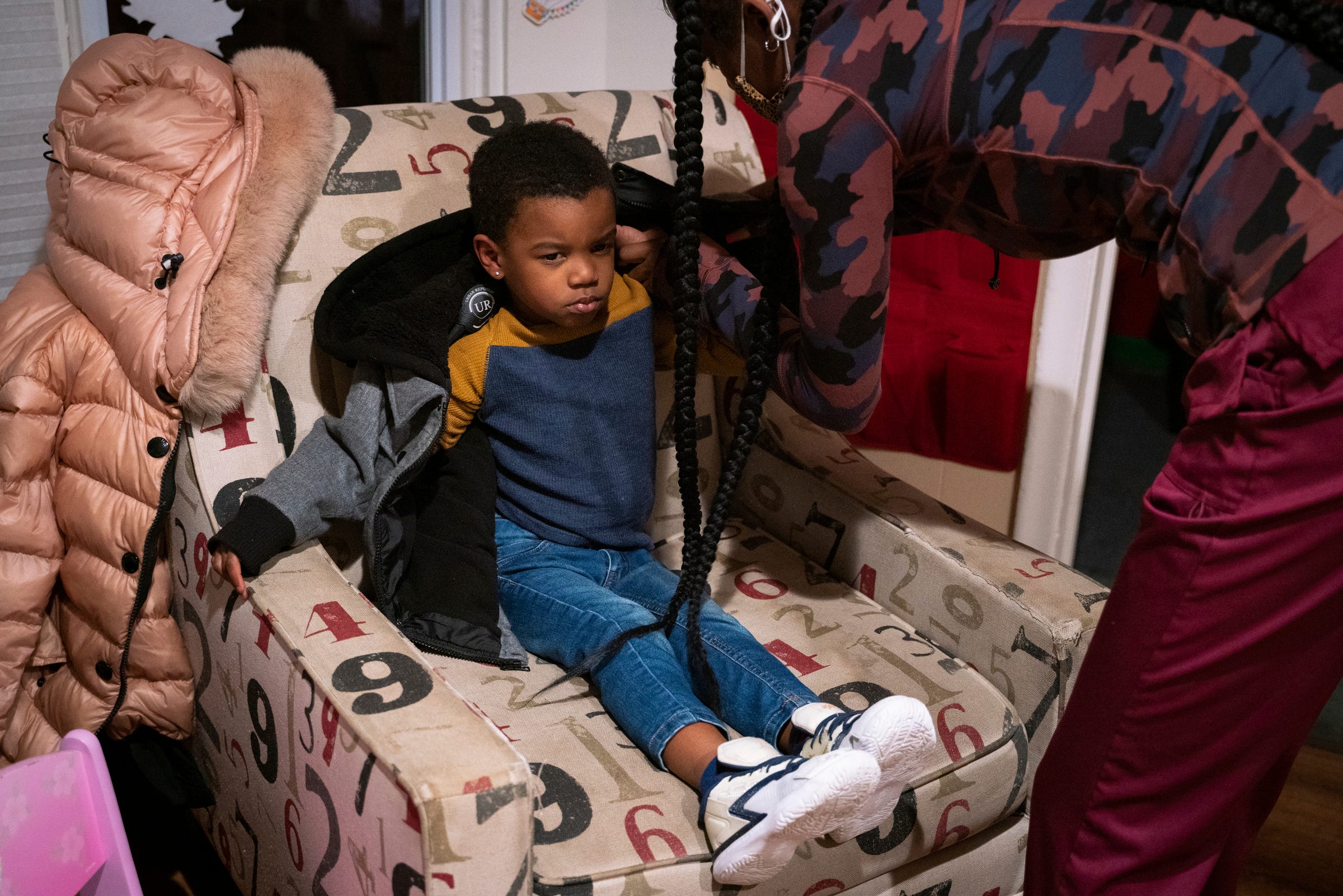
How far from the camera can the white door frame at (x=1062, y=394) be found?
2.03 meters

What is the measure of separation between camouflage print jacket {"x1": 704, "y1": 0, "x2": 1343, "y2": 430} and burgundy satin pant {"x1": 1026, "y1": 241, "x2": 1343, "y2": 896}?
58mm

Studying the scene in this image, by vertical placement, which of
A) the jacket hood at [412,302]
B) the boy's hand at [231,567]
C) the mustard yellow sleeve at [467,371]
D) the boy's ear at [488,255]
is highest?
the boy's ear at [488,255]

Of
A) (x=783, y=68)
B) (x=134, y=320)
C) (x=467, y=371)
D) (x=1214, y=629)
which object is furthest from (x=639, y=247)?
(x=1214, y=629)

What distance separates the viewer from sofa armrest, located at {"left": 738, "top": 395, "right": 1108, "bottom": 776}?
4.38 ft

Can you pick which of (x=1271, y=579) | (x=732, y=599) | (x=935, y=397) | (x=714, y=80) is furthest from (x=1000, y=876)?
(x=714, y=80)

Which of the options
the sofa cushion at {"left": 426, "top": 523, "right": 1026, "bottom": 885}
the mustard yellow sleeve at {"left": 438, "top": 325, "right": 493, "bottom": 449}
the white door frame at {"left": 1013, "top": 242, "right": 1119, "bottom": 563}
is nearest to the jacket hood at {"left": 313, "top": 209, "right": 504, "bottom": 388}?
the mustard yellow sleeve at {"left": 438, "top": 325, "right": 493, "bottom": 449}

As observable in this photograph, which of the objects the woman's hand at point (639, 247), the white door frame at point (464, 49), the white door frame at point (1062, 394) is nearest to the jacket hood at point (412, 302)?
the woman's hand at point (639, 247)

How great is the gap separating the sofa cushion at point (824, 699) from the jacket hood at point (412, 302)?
0.37m

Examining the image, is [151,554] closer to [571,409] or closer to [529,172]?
[571,409]

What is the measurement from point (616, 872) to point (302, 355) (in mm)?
734

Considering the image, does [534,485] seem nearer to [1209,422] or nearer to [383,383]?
[383,383]

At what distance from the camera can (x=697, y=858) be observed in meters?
1.10

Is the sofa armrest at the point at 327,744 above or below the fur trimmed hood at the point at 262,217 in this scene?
below

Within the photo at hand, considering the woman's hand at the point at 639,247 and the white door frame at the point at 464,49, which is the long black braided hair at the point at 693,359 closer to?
the woman's hand at the point at 639,247
